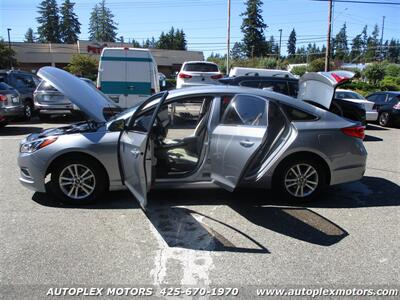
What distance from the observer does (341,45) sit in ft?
420

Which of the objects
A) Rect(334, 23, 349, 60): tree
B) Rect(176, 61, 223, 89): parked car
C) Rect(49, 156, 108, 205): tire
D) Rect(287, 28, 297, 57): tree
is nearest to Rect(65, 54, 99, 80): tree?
Rect(176, 61, 223, 89): parked car

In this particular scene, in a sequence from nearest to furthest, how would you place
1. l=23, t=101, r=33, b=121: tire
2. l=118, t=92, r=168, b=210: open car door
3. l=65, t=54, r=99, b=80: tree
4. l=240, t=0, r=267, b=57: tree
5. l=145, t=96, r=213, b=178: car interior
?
l=118, t=92, r=168, b=210: open car door
l=145, t=96, r=213, b=178: car interior
l=23, t=101, r=33, b=121: tire
l=65, t=54, r=99, b=80: tree
l=240, t=0, r=267, b=57: tree

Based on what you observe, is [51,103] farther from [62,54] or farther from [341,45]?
[341,45]

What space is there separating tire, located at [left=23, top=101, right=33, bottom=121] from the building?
4541 cm

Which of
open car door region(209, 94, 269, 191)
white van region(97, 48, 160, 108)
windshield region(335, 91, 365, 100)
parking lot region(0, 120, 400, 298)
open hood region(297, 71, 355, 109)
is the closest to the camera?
parking lot region(0, 120, 400, 298)

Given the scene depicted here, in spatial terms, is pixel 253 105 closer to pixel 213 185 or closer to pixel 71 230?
pixel 213 185

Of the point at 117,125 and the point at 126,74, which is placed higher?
the point at 126,74

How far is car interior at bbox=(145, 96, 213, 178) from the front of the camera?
5285mm

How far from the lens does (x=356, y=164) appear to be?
5453 mm

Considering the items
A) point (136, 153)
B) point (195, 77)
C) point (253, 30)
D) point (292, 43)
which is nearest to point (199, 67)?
point (195, 77)

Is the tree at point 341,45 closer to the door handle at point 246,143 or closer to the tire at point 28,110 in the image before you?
the tire at point 28,110

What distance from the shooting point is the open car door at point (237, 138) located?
4688mm

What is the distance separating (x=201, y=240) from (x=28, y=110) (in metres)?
12.7

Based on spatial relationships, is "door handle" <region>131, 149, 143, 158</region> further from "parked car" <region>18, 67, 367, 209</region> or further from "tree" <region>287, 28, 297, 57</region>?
"tree" <region>287, 28, 297, 57</region>
